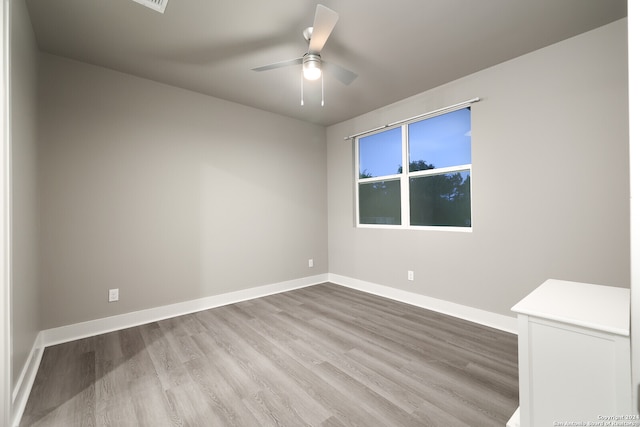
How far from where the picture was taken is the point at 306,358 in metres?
2.22

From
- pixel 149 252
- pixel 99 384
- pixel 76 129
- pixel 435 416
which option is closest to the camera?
pixel 435 416

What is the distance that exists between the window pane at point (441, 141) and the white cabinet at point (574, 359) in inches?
80.4

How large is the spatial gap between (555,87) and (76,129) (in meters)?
4.39

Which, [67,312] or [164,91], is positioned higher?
[164,91]

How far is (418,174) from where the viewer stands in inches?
138

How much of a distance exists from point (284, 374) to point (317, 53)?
2484mm

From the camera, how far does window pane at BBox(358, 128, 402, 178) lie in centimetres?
378

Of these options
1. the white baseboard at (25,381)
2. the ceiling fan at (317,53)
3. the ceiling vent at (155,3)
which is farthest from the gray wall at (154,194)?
the ceiling fan at (317,53)

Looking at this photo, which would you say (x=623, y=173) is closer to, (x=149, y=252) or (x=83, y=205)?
(x=149, y=252)

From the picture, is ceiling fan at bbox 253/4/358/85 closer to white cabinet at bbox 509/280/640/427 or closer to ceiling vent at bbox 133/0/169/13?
ceiling vent at bbox 133/0/169/13

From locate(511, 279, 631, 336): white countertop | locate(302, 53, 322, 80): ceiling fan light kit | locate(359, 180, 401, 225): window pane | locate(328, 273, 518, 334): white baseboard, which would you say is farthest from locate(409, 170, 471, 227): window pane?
locate(302, 53, 322, 80): ceiling fan light kit

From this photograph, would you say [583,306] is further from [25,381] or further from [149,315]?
[149,315]

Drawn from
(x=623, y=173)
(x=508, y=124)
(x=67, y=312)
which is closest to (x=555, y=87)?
(x=508, y=124)

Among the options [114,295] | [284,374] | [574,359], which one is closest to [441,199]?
[574,359]
